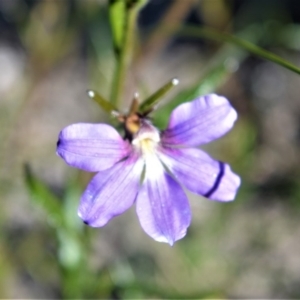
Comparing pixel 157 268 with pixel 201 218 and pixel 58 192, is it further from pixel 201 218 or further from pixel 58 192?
pixel 58 192

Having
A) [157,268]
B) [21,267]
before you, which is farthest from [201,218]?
[21,267]

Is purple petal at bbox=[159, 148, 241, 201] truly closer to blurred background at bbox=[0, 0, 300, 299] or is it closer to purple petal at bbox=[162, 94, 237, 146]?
purple petal at bbox=[162, 94, 237, 146]

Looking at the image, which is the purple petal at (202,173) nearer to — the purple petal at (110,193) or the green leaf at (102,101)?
the purple petal at (110,193)

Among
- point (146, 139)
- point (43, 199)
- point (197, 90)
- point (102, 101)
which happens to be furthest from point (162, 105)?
point (102, 101)

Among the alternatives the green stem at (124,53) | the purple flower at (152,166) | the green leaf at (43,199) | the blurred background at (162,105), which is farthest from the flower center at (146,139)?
the blurred background at (162,105)

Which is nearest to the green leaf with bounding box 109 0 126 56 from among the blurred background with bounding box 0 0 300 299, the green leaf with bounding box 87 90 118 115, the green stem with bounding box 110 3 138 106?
the green stem with bounding box 110 3 138 106
